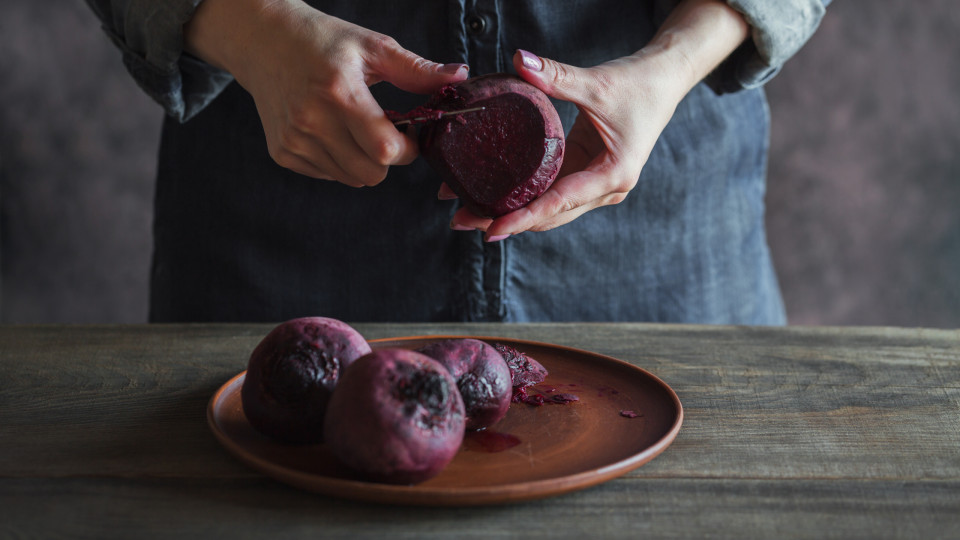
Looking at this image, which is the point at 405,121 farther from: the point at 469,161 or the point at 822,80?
the point at 822,80

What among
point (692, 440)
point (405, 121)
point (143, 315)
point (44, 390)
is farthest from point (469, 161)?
point (143, 315)

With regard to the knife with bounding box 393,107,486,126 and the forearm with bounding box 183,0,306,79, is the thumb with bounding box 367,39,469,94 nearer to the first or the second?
the knife with bounding box 393,107,486,126

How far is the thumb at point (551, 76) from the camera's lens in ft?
3.42

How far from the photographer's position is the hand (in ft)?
3.62

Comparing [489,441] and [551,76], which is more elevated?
[551,76]

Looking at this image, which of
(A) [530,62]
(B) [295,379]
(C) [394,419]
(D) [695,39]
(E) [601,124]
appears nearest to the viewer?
(C) [394,419]

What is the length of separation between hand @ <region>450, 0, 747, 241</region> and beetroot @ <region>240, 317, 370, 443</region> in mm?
336

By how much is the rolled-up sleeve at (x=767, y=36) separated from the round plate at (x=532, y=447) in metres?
Answer: 0.73

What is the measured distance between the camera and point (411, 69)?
1044mm


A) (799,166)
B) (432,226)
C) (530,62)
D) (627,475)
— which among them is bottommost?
(799,166)

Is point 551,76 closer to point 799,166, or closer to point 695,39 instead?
point 695,39

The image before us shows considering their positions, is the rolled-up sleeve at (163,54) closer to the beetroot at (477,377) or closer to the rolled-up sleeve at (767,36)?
the beetroot at (477,377)

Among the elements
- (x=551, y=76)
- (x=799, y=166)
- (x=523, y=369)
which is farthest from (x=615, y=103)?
(x=799, y=166)

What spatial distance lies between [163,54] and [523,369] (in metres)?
0.86
